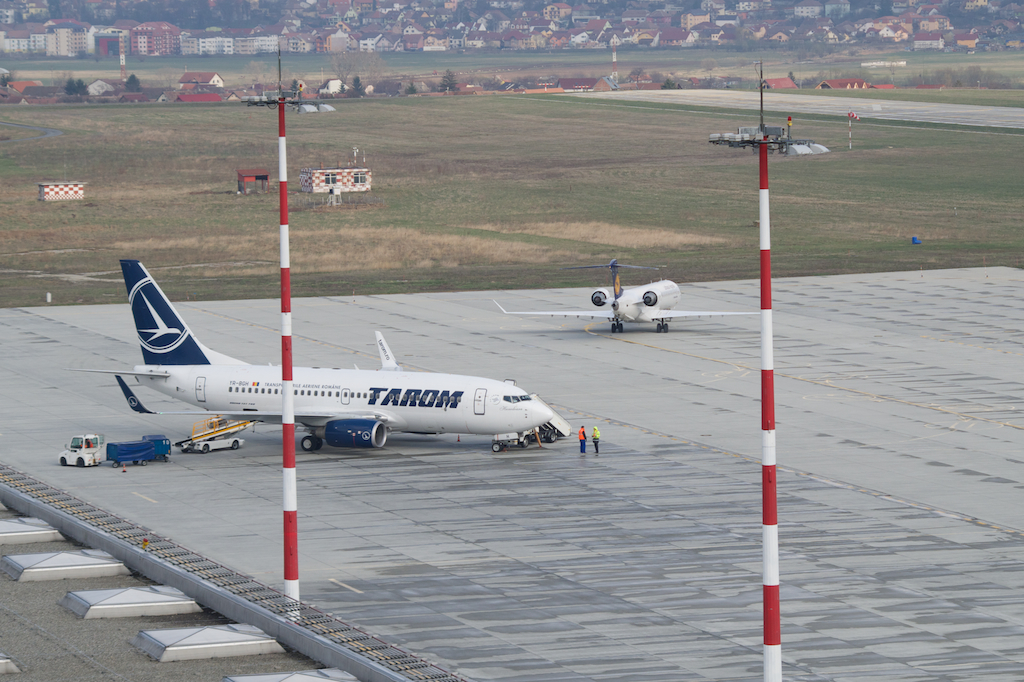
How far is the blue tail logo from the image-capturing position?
68938 mm

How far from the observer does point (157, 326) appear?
226ft

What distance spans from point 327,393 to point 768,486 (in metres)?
40.8

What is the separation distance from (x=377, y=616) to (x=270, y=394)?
25440 mm

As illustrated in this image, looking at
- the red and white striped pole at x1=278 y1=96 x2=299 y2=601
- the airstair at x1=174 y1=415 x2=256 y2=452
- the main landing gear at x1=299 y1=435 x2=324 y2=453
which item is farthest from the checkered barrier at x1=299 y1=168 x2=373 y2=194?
the red and white striped pole at x1=278 y1=96 x2=299 y2=601

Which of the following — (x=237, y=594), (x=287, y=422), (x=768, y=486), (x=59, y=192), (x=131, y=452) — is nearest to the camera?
(x=768, y=486)

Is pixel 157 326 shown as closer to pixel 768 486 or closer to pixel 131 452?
pixel 131 452

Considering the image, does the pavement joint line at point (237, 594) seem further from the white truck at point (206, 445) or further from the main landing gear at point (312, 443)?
the main landing gear at point (312, 443)

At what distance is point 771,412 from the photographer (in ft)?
96.4

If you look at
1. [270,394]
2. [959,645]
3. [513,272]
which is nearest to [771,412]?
[959,645]

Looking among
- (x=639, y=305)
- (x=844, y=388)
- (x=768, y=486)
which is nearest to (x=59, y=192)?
(x=639, y=305)

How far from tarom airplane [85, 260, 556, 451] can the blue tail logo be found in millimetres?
46

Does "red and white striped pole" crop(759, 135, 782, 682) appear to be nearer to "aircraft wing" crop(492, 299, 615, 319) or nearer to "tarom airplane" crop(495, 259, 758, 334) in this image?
"tarom airplane" crop(495, 259, 758, 334)

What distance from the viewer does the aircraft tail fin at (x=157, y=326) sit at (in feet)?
226

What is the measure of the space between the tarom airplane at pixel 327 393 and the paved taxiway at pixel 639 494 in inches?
67.8
